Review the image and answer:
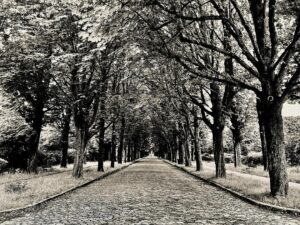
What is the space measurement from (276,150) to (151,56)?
705cm

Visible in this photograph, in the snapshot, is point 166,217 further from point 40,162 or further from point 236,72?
point 40,162

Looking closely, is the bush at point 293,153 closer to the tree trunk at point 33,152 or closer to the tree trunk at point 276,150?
the tree trunk at point 276,150

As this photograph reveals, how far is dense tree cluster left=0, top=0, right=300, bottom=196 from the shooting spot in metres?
11.6

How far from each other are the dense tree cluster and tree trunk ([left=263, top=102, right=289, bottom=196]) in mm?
34

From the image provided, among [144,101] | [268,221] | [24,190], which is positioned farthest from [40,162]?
[268,221]

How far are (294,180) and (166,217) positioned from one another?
1155 cm

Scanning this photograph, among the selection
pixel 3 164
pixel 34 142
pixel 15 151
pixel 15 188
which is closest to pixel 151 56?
pixel 15 188

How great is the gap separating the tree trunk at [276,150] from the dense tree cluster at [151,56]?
34mm

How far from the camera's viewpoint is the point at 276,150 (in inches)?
459

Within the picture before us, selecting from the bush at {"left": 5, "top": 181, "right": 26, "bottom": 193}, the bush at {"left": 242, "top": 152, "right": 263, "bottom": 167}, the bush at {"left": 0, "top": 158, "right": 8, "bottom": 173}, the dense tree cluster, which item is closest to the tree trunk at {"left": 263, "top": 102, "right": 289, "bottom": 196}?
the dense tree cluster

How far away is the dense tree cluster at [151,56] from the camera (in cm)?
1155

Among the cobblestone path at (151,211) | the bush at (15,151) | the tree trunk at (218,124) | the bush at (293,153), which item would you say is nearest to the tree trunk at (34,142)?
the bush at (15,151)

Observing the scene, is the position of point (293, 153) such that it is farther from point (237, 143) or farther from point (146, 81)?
point (146, 81)

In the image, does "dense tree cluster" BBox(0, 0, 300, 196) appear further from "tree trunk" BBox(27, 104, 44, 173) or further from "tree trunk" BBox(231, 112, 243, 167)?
"tree trunk" BBox(231, 112, 243, 167)
